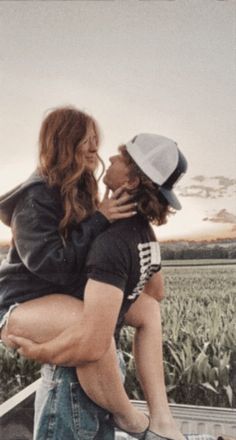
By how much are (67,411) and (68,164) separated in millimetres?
499

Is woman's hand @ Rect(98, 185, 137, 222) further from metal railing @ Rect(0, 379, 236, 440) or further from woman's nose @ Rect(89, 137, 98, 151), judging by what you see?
metal railing @ Rect(0, 379, 236, 440)

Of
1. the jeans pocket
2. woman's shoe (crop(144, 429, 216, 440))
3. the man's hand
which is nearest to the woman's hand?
the man's hand

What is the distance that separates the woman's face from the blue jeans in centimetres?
42

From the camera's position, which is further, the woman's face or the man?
the woman's face

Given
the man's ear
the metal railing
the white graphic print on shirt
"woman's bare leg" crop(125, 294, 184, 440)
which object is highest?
the man's ear

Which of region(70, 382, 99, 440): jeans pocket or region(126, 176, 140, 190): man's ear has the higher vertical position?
region(126, 176, 140, 190): man's ear

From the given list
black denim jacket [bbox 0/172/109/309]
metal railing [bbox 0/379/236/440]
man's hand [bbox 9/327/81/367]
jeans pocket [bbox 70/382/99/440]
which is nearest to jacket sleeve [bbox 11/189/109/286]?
black denim jacket [bbox 0/172/109/309]

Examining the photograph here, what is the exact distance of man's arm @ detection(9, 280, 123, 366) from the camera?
923 mm

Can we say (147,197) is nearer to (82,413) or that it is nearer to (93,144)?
(93,144)

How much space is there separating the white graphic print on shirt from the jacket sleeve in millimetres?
93

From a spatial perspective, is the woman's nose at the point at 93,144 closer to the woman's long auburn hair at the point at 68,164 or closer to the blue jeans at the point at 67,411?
the woman's long auburn hair at the point at 68,164

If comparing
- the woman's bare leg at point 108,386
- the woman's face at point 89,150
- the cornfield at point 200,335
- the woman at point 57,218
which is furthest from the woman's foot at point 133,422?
the woman's face at point 89,150

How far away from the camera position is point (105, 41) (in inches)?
44.6

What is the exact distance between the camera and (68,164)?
3.32 feet
